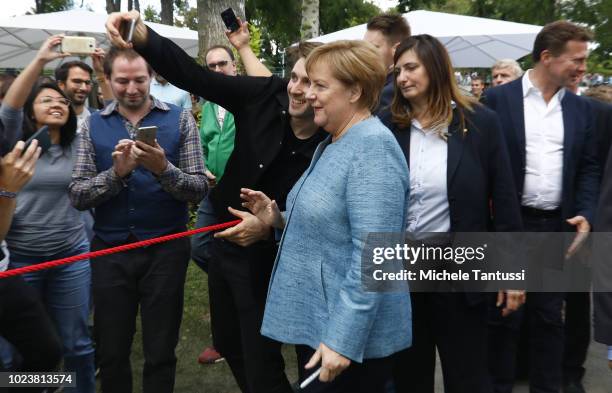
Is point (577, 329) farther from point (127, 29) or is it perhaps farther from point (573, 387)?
point (127, 29)

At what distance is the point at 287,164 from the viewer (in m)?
2.74

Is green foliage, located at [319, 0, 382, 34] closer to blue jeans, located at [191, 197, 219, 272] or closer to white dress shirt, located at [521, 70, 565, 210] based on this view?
blue jeans, located at [191, 197, 219, 272]

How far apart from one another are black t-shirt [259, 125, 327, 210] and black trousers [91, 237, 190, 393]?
0.70 meters

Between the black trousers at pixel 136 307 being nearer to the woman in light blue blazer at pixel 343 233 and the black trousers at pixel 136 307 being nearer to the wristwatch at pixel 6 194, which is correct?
the wristwatch at pixel 6 194

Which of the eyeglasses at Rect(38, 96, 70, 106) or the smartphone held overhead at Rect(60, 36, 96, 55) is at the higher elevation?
the smartphone held overhead at Rect(60, 36, 96, 55)

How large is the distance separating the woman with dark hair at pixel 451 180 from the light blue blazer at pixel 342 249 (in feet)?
2.07

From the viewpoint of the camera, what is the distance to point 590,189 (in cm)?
332

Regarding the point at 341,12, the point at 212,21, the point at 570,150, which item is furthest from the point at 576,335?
the point at 341,12

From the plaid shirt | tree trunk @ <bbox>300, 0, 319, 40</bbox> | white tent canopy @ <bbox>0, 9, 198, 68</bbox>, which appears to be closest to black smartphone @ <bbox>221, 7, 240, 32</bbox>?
the plaid shirt

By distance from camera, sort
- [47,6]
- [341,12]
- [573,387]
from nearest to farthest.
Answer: [573,387] < [341,12] < [47,6]

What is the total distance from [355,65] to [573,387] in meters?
2.96

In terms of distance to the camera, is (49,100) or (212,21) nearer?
(49,100)

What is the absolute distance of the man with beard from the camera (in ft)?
9.54

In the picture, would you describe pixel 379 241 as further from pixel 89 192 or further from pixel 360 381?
pixel 89 192
